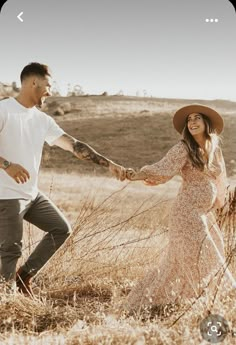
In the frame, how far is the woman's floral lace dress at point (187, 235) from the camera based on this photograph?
3530mm

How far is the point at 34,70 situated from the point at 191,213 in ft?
4.40

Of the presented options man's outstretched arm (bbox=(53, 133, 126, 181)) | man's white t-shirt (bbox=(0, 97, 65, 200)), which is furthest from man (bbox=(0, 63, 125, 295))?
man's outstretched arm (bbox=(53, 133, 126, 181))

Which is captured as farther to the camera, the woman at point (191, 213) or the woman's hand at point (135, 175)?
the woman's hand at point (135, 175)

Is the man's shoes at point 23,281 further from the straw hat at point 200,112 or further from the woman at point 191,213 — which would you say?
the straw hat at point 200,112

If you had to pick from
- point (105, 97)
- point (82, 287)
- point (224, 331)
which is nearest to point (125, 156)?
point (82, 287)

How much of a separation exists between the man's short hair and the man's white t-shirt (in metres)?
0.23

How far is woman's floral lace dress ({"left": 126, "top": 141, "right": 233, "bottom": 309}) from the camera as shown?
11.6 ft

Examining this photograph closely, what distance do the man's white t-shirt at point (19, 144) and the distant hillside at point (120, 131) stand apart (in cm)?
1203

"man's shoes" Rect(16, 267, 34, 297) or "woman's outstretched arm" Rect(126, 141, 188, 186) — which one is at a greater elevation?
"woman's outstretched arm" Rect(126, 141, 188, 186)

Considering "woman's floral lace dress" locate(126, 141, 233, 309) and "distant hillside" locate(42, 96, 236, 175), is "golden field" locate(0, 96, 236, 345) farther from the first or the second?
"distant hillside" locate(42, 96, 236, 175)

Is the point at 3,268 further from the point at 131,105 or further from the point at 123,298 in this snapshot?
the point at 131,105

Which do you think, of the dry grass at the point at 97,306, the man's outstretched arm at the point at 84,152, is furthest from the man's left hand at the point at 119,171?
the dry grass at the point at 97,306

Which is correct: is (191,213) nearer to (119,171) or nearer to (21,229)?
(119,171)

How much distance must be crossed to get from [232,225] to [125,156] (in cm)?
1944
